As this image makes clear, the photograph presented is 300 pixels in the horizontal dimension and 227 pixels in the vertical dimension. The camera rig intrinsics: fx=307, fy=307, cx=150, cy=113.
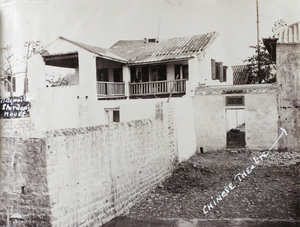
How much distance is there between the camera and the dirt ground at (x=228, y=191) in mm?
7617

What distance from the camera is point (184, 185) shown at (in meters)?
9.93

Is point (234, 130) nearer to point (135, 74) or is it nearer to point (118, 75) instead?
point (135, 74)

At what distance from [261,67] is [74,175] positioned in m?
19.1

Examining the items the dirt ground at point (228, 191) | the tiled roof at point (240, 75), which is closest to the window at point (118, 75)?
the dirt ground at point (228, 191)

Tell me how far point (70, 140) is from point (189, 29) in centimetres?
587

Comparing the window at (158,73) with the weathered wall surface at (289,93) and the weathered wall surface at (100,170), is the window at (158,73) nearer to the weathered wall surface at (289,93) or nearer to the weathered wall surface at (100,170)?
the weathered wall surface at (289,93)

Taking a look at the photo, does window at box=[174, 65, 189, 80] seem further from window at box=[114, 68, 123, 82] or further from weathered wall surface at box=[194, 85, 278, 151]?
window at box=[114, 68, 123, 82]

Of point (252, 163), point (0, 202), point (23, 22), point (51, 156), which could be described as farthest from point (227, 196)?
point (23, 22)

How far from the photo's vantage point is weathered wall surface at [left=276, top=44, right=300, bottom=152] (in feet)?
44.3

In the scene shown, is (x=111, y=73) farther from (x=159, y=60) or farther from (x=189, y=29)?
(x=189, y=29)

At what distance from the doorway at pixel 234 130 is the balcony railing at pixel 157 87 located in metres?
3.62

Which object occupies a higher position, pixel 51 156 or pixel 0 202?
pixel 51 156

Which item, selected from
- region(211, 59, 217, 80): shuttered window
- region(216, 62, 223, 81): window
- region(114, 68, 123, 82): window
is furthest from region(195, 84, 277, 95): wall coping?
region(114, 68, 123, 82): window

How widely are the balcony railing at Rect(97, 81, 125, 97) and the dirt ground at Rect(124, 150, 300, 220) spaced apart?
6.62 metres
